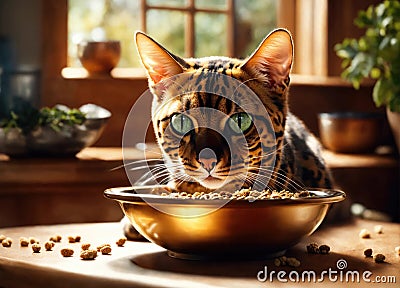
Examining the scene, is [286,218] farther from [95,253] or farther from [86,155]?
[86,155]

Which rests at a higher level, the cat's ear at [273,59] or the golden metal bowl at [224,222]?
the cat's ear at [273,59]

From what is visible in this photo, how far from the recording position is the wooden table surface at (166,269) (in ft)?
3.65

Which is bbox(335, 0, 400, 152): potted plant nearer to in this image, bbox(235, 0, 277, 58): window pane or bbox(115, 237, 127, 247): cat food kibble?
bbox(235, 0, 277, 58): window pane

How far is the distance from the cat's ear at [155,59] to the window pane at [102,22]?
1.30 metres

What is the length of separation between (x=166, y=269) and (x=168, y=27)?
1.74 metres

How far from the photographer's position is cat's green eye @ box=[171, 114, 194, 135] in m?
1.40

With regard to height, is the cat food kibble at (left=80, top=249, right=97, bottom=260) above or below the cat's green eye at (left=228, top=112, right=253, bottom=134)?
below

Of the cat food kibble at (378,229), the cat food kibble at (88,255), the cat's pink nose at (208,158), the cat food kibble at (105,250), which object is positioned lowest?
the cat food kibble at (378,229)


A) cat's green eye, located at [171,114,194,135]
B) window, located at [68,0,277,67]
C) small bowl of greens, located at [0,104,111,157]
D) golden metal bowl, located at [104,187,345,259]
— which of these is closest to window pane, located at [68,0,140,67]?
window, located at [68,0,277,67]

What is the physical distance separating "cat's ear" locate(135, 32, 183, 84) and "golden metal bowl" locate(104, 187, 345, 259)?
1.07ft

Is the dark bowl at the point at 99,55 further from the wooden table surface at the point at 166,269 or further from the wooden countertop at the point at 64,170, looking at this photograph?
the wooden table surface at the point at 166,269

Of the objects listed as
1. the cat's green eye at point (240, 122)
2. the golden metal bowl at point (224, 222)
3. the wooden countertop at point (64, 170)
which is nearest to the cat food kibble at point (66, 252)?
the golden metal bowl at point (224, 222)

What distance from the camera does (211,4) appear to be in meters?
2.88

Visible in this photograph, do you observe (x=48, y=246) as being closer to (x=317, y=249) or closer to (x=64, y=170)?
(x=317, y=249)
